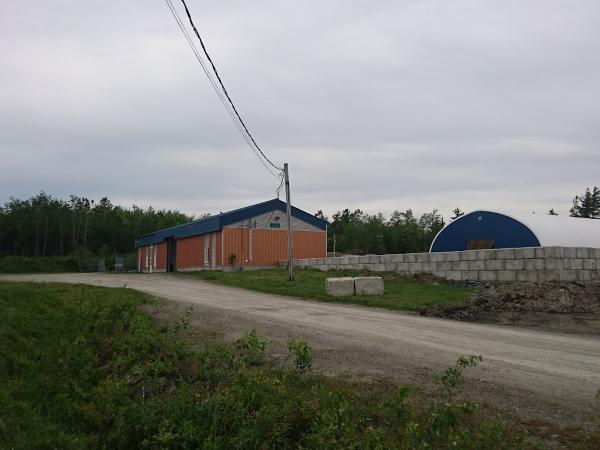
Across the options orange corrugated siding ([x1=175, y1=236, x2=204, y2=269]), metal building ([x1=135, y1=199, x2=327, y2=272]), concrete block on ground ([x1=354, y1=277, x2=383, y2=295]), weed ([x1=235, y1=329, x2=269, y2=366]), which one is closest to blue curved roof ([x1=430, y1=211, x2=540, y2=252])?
concrete block on ground ([x1=354, y1=277, x2=383, y2=295])

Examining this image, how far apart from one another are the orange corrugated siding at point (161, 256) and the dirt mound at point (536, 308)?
33286 mm

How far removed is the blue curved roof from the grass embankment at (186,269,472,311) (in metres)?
4.61

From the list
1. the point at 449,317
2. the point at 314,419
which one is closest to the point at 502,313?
the point at 449,317

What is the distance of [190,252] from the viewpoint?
1577 inches

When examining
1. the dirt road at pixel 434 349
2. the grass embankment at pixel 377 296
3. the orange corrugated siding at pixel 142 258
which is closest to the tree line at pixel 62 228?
the orange corrugated siding at pixel 142 258

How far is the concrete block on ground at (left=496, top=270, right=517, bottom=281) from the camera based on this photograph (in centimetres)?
1998

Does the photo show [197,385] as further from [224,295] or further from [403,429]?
[224,295]

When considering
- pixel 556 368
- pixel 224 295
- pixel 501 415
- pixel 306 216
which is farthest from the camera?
pixel 306 216

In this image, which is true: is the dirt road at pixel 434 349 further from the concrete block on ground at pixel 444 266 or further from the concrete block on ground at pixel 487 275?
the concrete block on ground at pixel 444 266

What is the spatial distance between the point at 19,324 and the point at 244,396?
6739 millimetres

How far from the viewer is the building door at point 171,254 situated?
4381 centimetres

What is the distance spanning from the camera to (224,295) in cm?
1866

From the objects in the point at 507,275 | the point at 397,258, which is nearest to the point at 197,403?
the point at 507,275

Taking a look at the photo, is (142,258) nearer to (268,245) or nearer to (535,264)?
(268,245)
